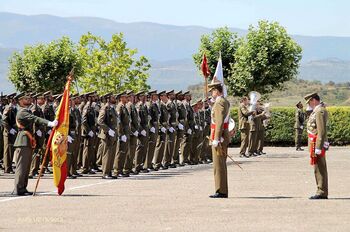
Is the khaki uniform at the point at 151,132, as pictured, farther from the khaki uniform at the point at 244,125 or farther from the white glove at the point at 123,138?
the khaki uniform at the point at 244,125

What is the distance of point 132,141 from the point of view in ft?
78.5

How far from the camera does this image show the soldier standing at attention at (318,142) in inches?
661

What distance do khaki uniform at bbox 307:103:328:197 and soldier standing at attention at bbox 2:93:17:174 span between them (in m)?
8.79

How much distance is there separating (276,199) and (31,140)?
4557mm

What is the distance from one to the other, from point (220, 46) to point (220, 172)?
3204 cm

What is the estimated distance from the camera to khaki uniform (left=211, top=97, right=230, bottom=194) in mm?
17125

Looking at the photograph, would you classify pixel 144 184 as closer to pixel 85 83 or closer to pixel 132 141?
pixel 132 141

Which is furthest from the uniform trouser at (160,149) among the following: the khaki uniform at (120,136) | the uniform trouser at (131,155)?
the khaki uniform at (120,136)

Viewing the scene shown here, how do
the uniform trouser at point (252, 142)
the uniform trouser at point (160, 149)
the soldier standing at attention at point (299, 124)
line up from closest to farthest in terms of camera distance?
the uniform trouser at point (160, 149), the uniform trouser at point (252, 142), the soldier standing at attention at point (299, 124)

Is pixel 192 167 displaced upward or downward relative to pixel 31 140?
downward

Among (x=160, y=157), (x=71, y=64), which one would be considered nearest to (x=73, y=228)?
(x=160, y=157)

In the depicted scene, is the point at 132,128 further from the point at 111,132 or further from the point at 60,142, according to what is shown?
the point at 60,142

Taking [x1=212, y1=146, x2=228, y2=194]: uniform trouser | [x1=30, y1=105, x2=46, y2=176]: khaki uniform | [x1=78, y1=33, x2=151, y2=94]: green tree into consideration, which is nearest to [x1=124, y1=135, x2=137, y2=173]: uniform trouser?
[x1=30, y1=105, x2=46, y2=176]: khaki uniform

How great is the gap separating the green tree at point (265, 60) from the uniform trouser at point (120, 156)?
76.9ft
